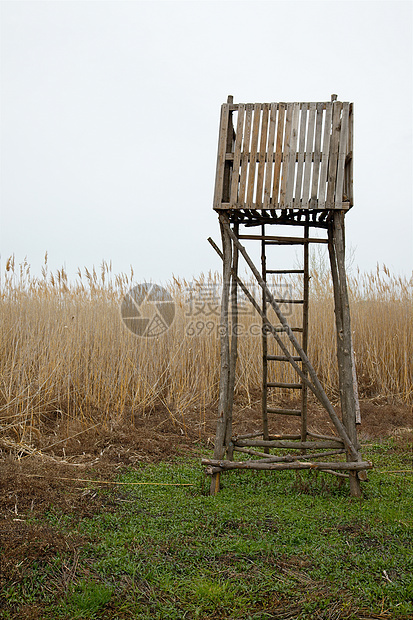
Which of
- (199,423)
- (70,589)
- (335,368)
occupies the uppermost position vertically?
(335,368)

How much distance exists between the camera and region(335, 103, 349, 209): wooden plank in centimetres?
324

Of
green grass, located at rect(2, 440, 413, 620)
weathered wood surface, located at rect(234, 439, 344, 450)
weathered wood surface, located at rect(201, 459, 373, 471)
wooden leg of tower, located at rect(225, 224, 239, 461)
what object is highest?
wooden leg of tower, located at rect(225, 224, 239, 461)

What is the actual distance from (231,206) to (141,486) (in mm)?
1904

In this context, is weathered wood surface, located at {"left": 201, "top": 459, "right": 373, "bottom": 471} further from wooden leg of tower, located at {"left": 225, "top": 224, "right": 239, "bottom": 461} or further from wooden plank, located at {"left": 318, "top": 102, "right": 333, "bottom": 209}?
wooden plank, located at {"left": 318, "top": 102, "right": 333, "bottom": 209}

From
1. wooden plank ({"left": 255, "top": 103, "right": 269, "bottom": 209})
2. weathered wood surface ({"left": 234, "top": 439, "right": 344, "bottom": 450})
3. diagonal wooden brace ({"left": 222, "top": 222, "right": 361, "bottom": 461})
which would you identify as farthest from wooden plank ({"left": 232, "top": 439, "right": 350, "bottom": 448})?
wooden plank ({"left": 255, "top": 103, "right": 269, "bottom": 209})

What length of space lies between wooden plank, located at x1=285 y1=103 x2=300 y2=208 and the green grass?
5.89ft

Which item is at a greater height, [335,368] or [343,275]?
[343,275]

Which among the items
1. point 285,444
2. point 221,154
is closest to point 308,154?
point 221,154

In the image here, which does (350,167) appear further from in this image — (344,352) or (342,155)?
(344,352)

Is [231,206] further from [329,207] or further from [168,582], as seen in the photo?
[168,582]

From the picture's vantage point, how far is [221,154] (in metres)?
3.39

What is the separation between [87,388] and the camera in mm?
4871

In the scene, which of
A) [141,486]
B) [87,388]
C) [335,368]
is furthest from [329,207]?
[335,368]

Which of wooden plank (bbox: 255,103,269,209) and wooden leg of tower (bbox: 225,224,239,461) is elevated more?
wooden plank (bbox: 255,103,269,209)
